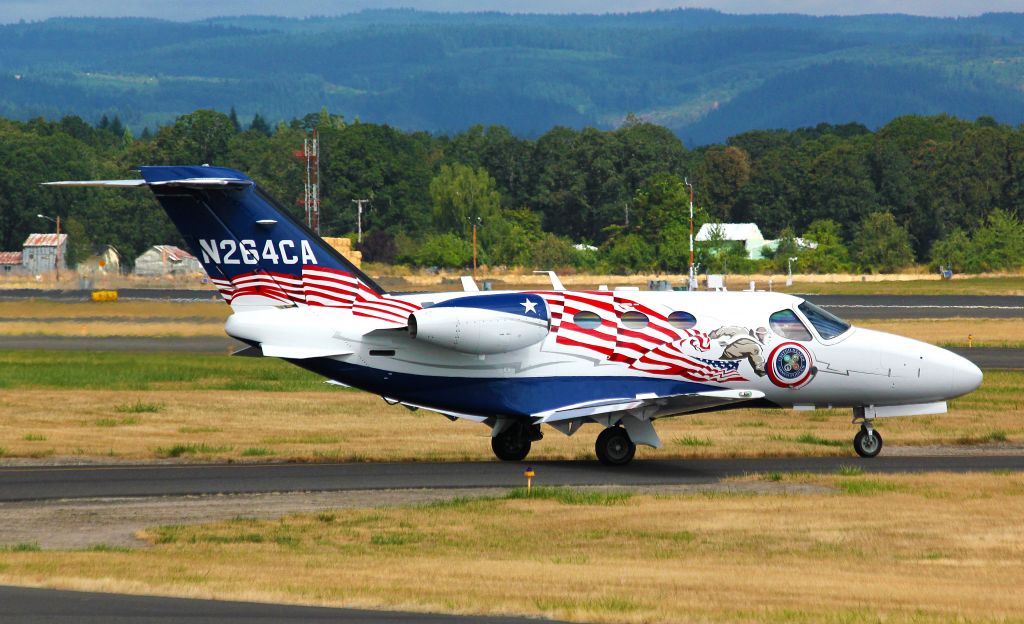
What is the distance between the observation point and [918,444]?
28969 mm

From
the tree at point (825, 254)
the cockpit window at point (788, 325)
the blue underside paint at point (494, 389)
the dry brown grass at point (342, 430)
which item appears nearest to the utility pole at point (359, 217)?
the tree at point (825, 254)

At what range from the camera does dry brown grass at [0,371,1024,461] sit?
27484 mm

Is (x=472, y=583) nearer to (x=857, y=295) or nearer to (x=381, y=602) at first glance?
(x=381, y=602)

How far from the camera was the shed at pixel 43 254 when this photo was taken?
428 ft

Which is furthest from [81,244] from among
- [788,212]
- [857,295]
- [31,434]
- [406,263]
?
[31,434]

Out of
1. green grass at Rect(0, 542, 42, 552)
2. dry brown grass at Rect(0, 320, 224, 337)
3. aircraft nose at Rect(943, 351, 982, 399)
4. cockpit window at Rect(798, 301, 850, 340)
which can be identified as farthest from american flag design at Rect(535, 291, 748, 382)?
dry brown grass at Rect(0, 320, 224, 337)

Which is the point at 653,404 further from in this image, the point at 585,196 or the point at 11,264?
the point at 585,196

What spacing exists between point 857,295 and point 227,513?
69328mm

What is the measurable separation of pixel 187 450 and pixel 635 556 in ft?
39.8

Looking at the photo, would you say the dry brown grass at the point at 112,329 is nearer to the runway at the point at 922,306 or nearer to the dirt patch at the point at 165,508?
the runway at the point at 922,306

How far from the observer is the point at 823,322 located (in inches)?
1030

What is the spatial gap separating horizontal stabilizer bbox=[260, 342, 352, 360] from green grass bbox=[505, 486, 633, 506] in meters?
4.19

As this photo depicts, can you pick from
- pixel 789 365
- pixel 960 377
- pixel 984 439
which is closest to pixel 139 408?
pixel 789 365

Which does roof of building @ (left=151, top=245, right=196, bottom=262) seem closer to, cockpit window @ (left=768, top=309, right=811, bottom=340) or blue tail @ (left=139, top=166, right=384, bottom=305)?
blue tail @ (left=139, top=166, right=384, bottom=305)
